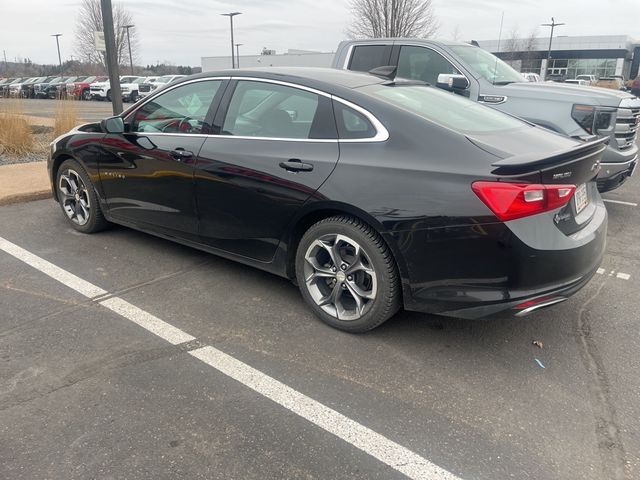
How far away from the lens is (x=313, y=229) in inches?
134

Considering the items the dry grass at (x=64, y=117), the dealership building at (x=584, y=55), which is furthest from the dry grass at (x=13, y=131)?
the dealership building at (x=584, y=55)

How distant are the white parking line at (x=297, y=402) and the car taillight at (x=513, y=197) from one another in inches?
49.8

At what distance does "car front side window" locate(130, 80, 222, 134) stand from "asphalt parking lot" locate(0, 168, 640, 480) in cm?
121

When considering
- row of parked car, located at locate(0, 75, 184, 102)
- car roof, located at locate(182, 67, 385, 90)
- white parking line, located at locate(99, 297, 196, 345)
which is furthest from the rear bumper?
row of parked car, located at locate(0, 75, 184, 102)

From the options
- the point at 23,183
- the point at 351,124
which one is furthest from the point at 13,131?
the point at 351,124

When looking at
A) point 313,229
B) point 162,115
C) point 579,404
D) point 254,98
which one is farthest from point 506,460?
point 162,115

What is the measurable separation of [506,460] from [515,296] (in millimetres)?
862

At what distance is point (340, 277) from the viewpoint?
3.37 metres

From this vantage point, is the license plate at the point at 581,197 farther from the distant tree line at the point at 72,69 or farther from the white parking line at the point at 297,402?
the distant tree line at the point at 72,69

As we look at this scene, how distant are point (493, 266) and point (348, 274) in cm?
91

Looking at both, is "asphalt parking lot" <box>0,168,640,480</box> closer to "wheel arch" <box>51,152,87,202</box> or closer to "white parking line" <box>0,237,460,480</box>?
"white parking line" <box>0,237,460,480</box>

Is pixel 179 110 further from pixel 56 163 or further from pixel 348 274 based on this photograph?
pixel 348 274

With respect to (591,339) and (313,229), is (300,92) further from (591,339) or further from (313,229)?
(591,339)

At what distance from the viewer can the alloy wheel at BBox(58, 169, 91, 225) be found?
16.8ft
